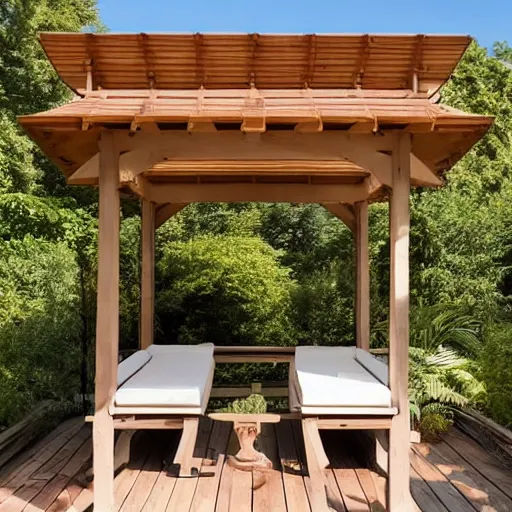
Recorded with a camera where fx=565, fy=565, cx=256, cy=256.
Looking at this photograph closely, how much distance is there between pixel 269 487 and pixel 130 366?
1.61 m

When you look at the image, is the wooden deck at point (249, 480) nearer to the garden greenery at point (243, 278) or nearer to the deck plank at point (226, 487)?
the deck plank at point (226, 487)

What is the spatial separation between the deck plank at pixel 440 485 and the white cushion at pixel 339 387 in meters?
0.84

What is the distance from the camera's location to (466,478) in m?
4.47

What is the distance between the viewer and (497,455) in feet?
16.4

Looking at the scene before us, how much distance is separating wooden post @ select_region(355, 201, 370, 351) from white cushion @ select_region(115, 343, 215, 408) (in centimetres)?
185

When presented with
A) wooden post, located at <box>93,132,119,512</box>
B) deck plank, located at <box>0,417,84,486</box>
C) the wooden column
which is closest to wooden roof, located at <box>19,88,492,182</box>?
wooden post, located at <box>93,132,119,512</box>

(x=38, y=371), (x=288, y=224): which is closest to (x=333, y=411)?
(x=38, y=371)

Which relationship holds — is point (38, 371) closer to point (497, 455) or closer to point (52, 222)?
point (52, 222)

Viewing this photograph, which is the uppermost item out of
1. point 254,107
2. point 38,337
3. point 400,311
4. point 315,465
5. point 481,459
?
point 254,107

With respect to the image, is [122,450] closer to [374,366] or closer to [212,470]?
[212,470]

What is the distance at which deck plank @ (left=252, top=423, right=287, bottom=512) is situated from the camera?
3.86 m

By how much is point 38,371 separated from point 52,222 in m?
1.67

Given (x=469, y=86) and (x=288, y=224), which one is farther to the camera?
(x=469, y=86)

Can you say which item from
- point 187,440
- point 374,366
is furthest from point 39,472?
point 374,366
